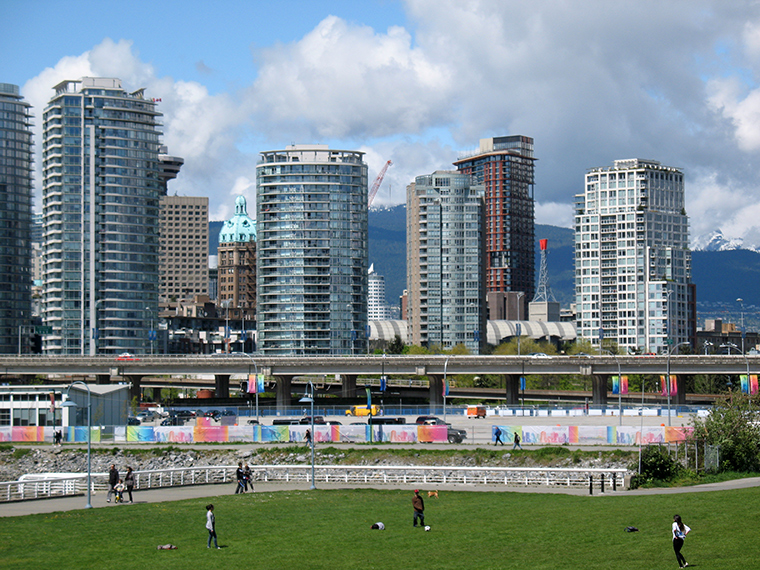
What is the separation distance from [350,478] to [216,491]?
Result: 10720mm

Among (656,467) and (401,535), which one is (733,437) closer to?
(656,467)

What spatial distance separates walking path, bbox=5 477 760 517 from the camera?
50094mm

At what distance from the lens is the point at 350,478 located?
64750mm

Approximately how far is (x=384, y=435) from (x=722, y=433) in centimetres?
3257

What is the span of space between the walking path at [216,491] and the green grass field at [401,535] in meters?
2.71

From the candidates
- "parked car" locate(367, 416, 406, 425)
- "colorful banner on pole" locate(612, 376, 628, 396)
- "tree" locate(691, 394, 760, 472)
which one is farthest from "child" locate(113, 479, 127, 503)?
"colorful banner on pole" locate(612, 376, 628, 396)

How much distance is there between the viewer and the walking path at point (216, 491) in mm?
50094

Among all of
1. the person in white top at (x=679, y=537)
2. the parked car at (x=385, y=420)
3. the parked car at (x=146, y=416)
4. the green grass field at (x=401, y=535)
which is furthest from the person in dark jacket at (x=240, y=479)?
the parked car at (x=146, y=416)

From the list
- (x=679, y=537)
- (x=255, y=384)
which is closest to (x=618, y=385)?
(x=255, y=384)

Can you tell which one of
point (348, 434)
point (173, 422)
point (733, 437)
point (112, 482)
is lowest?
point (173, 422)

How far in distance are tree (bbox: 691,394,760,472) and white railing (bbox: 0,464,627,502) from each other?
22.5 ft

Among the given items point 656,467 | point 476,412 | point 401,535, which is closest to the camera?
point 401,535

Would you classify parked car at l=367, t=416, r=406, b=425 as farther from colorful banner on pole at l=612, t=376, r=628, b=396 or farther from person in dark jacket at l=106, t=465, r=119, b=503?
person in dark jacket at l=106, t=465, r=119, b=503

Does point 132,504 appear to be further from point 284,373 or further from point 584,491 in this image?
point 284,373
